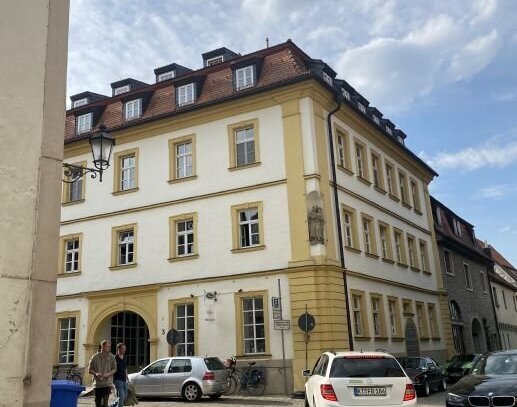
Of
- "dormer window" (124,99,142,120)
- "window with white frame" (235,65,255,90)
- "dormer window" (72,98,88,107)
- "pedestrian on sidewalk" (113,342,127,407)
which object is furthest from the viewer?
"dormer window" (72,98,88,107)

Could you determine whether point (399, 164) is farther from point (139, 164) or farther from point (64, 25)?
point (64, 25)

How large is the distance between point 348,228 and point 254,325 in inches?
232

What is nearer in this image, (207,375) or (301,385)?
(207,375)

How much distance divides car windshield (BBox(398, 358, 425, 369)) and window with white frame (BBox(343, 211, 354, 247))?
504 centimetres

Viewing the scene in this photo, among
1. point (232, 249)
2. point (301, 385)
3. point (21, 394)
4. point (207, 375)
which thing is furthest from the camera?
point (232, 249)

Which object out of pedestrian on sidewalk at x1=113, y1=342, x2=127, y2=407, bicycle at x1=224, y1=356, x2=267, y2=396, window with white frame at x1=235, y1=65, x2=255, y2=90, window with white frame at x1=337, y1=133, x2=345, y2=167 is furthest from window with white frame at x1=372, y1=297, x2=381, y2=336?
pedestrian on sidewalk at x1=113, y1=342, x2=127, y2=407

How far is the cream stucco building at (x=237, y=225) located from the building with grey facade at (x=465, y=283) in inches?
286

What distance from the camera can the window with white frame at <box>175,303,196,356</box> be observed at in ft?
75.7

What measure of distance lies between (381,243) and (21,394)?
22.6 metres

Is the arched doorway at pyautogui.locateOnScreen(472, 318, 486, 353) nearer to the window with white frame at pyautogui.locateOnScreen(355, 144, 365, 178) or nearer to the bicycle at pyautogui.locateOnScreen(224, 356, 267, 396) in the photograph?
the window with white frame at pyautogui.locateOnScreen(355, 144, 365, 178)

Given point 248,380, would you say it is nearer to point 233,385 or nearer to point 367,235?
point 233,385

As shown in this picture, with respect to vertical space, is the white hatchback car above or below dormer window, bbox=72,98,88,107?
below

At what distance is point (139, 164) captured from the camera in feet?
86.5

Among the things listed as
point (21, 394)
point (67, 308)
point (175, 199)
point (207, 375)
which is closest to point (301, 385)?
point (207, 375)
